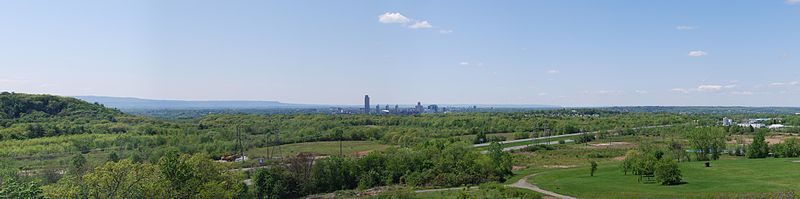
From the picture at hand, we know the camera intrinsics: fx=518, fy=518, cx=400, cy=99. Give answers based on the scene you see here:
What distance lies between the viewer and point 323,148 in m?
118

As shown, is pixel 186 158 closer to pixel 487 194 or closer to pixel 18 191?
pixel 18 191

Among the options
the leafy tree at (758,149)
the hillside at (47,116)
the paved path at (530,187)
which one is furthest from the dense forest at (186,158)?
the leafy tree at (758,149)

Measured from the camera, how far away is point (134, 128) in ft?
387

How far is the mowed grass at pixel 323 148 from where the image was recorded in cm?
10734

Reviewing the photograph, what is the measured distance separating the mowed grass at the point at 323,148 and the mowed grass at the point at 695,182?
5150 centimetres

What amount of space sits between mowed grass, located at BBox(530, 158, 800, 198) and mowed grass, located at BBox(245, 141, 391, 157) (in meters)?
51.5

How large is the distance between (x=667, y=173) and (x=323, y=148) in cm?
7722

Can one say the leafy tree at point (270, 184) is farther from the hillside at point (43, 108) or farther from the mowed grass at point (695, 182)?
the hillside at point (43, 108)

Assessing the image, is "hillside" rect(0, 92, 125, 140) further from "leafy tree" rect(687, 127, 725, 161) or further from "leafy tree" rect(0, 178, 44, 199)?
"leafy tree" rect(687, 127, 725, 161)

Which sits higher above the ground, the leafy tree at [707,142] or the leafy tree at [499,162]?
the leafy tree at [707,142]

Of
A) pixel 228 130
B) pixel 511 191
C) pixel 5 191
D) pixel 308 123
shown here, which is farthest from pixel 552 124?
pixel 5 191

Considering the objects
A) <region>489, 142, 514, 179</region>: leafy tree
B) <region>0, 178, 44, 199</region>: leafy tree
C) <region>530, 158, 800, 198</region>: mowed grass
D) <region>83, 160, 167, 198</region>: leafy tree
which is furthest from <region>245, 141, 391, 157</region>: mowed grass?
<region>0, 178, 44, 199</region>: leafy tree

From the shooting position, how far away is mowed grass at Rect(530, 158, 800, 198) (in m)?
51.2

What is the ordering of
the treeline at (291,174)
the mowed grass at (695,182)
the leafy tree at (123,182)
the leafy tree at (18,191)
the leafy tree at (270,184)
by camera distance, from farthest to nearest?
the leafy tree at (270,184) → the mowed grass at (695,182) → the treeline at (291,174) → the leafy tree at (123,182) → the leafy tree at (18,191)
